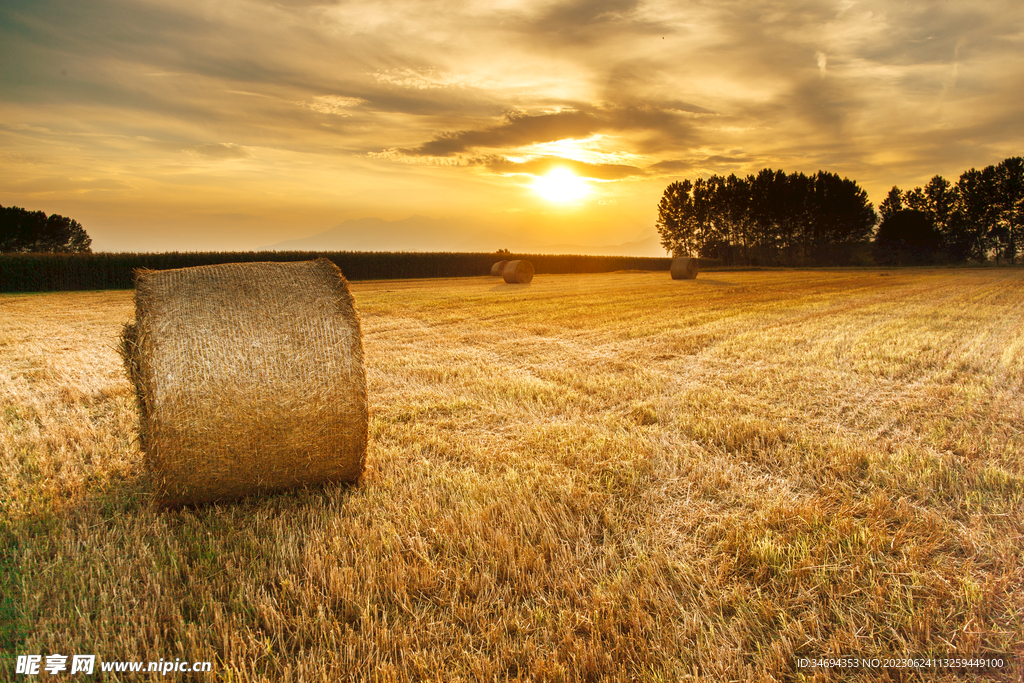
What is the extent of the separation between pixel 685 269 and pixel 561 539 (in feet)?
115

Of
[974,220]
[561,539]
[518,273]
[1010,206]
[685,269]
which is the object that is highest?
[1010,206]

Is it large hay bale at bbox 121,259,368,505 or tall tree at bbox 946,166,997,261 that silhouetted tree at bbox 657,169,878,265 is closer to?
tall tree at bbox 946,166,997,261

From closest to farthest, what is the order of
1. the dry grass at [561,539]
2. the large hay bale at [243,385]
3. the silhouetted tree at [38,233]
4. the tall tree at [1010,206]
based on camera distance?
1. the dry grass at [561,539]
2. the large hay bale at [243,385]
3. the silhouetted tree at [38,233]
4. the tall tree at [1010,206]

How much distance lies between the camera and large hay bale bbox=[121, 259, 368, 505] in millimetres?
3746

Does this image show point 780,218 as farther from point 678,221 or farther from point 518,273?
point 518,273

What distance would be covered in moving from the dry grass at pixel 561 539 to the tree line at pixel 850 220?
71019 mm

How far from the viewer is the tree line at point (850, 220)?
64.2 meters

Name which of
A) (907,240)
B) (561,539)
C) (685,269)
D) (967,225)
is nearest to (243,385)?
(561,539)

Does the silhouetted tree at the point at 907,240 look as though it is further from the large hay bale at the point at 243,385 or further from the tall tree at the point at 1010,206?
the large hay bale at the point at 243,385

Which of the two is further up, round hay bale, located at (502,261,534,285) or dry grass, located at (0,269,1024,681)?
round hay bale, located at (502,261,534,285)

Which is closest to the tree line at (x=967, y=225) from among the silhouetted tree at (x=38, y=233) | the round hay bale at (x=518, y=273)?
the round hay bale at (x=518, y=273)

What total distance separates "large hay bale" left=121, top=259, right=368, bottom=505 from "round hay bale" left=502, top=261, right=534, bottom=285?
2812 centimetres

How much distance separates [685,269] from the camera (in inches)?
1405

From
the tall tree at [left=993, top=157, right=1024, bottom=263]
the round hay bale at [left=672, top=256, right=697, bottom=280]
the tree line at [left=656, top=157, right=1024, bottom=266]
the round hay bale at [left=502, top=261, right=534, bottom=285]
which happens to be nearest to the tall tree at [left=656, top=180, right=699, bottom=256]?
the tree line at [left=656, top=157, right=1024, bottom=266]
